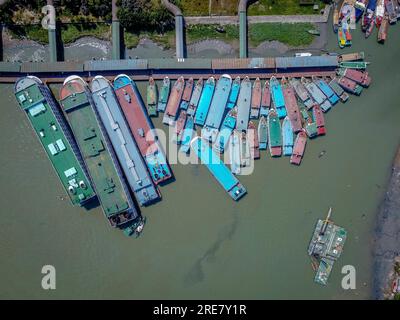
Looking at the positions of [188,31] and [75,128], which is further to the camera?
[188,31]

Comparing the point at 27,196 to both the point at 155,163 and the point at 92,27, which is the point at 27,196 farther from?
the point at 92,27

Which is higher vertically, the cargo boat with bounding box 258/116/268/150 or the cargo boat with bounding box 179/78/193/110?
the cargo boat with bounding box 179/78/193/110

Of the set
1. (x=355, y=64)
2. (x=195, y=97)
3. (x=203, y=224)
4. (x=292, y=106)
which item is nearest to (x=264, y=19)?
(x=292, y=106)

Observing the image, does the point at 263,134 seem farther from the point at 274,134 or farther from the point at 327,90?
the point at 327,90

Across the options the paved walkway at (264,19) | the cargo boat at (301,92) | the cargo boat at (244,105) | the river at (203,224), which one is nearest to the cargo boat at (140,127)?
the river at (203,224)

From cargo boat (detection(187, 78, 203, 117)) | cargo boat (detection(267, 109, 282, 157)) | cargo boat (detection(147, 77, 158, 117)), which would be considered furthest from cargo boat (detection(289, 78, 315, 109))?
cargo boat (detection(147, 77, 158, 117))

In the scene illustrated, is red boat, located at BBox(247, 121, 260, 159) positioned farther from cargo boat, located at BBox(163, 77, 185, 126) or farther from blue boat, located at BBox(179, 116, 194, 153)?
cargo boat, located at BBox(163, 77, 185, 126)
